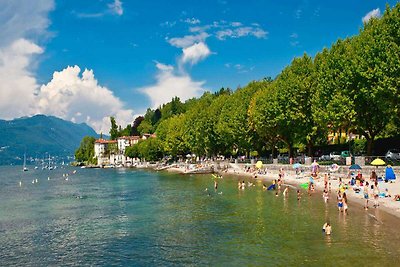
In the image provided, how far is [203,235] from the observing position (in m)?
33.2

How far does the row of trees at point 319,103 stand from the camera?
180 feet

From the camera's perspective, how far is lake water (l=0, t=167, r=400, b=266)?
86.2ft

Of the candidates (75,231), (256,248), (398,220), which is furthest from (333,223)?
(75,231)

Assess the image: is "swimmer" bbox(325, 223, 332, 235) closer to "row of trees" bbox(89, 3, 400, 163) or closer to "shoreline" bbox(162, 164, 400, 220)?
"shoreline" bbox(162, 164, 400, 220)

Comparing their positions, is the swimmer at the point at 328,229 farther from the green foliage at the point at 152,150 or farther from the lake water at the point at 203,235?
the green foliage at the point at 152,150

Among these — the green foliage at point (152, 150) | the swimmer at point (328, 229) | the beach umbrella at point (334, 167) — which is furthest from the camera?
the green foliage at point (152, 150)

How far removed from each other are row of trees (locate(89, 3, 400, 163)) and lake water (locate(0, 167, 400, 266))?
17.7 metres

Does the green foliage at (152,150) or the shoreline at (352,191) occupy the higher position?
the green foliage at (152,150)

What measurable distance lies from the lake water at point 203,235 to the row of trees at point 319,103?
17713 mm

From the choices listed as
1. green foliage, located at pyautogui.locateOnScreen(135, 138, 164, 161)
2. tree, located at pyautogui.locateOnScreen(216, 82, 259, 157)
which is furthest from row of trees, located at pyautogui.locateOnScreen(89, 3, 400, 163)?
green foliage, located at pyautogui.locateOnScreen(135, 138, 164, 161)

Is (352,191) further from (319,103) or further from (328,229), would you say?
(319,103)

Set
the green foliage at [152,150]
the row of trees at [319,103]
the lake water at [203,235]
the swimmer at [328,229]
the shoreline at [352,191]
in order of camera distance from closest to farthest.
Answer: the lake water at [203,235]
the swimmer at [328,229]
the shoreline at [352,191]
the row of trees at [319,103]
the green foliage at [152,150]

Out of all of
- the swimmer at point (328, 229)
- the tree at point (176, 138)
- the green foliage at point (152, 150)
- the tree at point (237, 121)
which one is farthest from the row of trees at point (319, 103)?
the green foliage at point (152, 150)

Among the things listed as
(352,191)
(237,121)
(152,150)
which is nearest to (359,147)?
(237,121)
